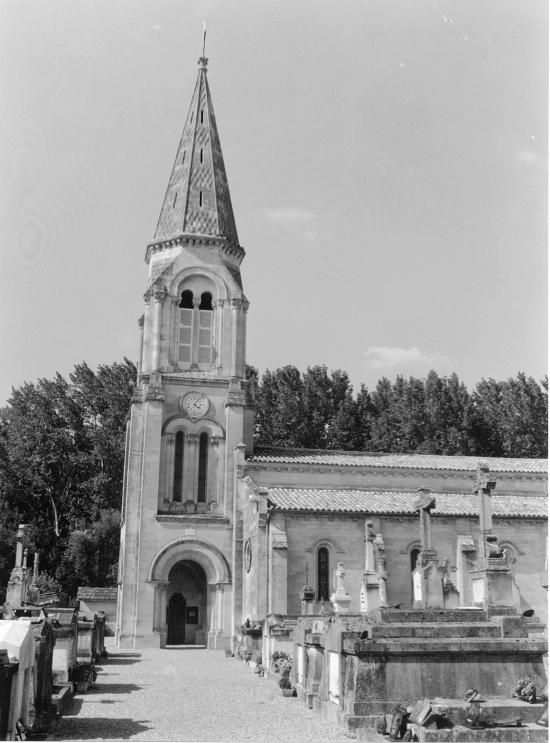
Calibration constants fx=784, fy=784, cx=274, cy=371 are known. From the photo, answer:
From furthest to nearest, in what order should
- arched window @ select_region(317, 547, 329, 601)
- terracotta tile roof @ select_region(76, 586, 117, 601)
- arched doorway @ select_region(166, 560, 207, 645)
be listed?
terracotta tile roof @ select_region(76, 586, 117, 601) → arched doorway @ select_region(166, 560, 207, 645) → arched window @ select_region(317, 547, 329, 601)

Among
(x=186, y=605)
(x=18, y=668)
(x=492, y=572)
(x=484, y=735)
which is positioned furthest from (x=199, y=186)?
(x=484, y=735)

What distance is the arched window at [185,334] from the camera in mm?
40469

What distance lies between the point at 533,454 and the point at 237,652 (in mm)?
32694

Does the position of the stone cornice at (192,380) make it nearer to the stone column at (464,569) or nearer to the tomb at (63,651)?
the stone column at (464,569)

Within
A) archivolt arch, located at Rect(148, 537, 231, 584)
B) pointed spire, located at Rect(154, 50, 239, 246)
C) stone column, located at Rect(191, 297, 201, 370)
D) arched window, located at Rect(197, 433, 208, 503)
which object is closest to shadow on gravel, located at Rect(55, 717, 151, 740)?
archivolt arch, located at Rect(148, 537, 231, 584)

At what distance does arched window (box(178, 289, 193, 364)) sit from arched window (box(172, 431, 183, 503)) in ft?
13.3

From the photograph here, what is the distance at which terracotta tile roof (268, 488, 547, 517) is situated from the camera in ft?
114

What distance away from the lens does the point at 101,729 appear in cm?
1424

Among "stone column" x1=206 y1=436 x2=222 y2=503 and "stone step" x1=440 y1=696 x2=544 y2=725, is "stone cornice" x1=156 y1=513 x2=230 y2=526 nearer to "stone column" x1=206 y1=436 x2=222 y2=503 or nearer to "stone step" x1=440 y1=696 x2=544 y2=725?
"stone column" x1=206 y1=436 x2=222 y2=503

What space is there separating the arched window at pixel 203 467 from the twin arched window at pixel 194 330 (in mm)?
4010

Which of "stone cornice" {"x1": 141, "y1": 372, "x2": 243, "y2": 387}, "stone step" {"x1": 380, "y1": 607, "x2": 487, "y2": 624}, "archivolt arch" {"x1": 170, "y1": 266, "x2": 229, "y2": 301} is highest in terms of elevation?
"archivolt arch" {"x1": 170, "y1": 266, "x2": 229, "y2": 301}

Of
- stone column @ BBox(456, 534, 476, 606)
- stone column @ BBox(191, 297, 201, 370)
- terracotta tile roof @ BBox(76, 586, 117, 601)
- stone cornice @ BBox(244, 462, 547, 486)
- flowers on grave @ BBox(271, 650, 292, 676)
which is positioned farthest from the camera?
terracotta tile roof @ BBox(76, 586, 117, 601)

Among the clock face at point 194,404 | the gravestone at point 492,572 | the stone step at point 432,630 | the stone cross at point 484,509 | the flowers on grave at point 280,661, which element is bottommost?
→ the flowers on grave at point 280,661

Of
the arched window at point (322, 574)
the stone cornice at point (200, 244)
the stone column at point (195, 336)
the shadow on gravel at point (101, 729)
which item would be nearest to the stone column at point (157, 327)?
the stone column at point (195, 336)
